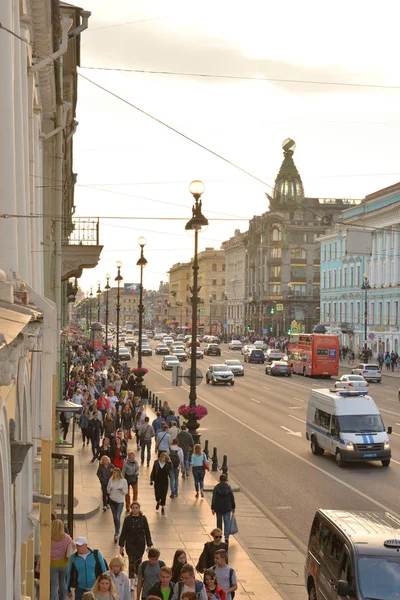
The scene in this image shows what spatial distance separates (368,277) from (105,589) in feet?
285

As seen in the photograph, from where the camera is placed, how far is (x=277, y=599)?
46.3ft

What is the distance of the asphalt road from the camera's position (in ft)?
69.9

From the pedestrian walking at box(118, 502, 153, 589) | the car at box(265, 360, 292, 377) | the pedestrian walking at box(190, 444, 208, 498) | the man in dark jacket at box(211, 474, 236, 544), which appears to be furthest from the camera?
the car at box(265, 360, 292, 377)

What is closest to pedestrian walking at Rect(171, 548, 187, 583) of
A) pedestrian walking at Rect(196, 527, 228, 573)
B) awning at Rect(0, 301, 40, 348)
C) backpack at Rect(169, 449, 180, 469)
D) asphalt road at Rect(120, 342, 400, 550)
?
pedestrian walking at Rect(196, 527, 228, 573)

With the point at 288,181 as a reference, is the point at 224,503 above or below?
below

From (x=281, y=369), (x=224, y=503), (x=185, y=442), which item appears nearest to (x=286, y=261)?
(x=281, y=369)

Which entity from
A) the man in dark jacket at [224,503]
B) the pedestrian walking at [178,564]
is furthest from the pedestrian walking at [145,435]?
the pedestrian walking at [178,564]

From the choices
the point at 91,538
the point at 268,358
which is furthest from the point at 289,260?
the point at 91,538

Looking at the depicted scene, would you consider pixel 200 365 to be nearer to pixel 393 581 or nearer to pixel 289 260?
pixel 393 581

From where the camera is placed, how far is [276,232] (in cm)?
15550

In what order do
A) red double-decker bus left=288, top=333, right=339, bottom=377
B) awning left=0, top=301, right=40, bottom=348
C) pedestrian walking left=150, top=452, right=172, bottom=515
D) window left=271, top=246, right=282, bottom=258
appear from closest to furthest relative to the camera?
awning left=0, top=301, right=40, bottom=348
pedestrian walking left=150, top=452, right=172, bottom=515
red double-decker bus left=288, top=333, right=339, bottom=377
window left=271, top=246, right=282, bottom=258

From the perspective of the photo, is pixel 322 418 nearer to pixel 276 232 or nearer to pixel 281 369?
pixel 281 369

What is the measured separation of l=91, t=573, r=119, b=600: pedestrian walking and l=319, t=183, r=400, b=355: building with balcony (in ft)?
199

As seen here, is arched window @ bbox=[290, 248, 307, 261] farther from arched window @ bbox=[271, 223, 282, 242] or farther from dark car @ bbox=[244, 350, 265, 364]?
dark car @ bbox=[244, 350, 265, 364]
